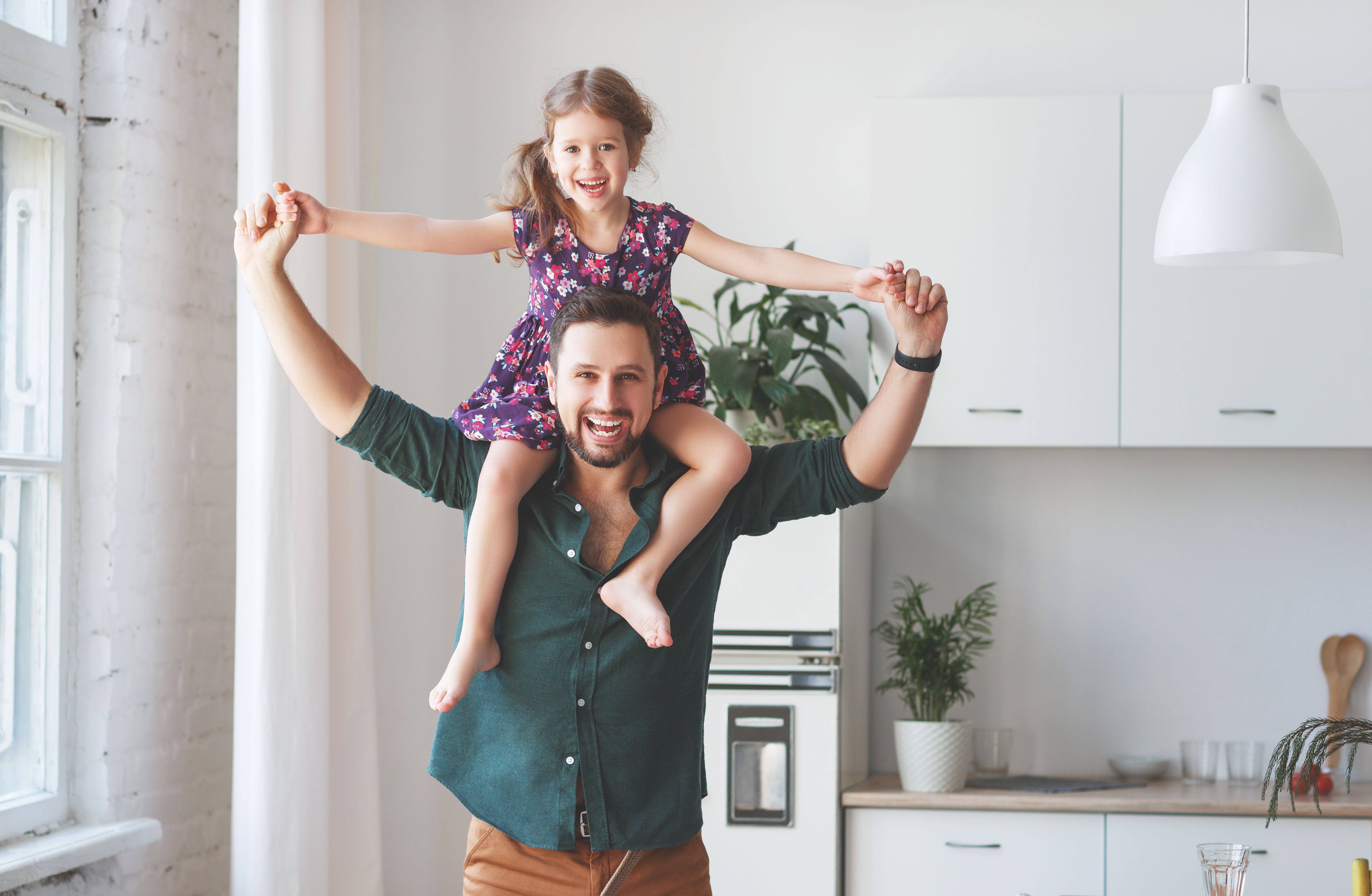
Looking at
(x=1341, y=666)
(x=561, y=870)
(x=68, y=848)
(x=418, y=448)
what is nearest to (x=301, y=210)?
(x=418, y=448)

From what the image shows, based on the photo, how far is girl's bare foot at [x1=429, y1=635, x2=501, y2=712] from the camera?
1.52 m

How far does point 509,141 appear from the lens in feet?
12.1

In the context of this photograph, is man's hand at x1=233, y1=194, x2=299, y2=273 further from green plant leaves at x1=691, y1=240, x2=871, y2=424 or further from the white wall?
the white wall

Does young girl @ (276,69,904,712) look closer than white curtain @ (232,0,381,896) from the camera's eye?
Yes

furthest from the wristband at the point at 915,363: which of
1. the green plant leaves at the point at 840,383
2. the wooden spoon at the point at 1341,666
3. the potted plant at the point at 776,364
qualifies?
the wooden spoon at the point at 1341,666

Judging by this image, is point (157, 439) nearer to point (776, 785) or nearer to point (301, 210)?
point (301, 210)

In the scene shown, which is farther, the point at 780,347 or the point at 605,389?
the point at 780,347

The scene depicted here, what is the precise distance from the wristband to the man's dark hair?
315 mm

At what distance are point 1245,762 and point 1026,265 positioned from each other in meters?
1.45

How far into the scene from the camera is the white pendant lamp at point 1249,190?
1935 millimetres

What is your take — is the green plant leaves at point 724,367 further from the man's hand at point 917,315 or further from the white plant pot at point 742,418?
the man's hand at point 917,315

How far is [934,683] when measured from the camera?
3205 millimetres

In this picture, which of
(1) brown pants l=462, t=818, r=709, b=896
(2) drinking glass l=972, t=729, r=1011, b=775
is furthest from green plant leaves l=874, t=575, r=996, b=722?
(1) brown pants l=462, t=818, r=709, b=896

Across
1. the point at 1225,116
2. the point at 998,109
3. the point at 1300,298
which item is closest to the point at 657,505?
the point at 1225,116
